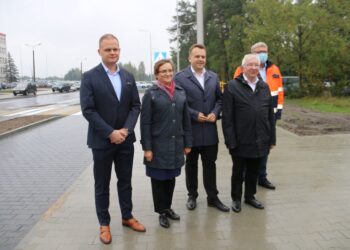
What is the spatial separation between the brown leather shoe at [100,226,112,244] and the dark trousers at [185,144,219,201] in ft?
4.29

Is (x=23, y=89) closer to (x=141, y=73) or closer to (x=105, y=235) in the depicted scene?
(x=105, y=235)

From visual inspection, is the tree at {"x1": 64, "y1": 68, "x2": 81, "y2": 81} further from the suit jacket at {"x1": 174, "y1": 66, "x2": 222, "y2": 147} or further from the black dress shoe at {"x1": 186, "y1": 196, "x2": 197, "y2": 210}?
the suit jacket at {"x1": 174, "y1": 66, "x2": 222, "y2": 147}

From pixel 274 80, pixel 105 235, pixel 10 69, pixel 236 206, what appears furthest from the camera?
pixel 10 69

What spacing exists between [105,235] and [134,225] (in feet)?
1.18

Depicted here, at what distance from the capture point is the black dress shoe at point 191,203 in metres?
4.88

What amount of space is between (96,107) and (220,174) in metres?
3.16

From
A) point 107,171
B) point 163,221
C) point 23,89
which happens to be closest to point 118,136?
point 107,171

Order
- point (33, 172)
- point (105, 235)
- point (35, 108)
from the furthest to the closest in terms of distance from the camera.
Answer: point (35, 108)
point (33, 172)
point (105, 235)

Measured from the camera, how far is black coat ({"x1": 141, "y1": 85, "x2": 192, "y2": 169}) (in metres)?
4.14

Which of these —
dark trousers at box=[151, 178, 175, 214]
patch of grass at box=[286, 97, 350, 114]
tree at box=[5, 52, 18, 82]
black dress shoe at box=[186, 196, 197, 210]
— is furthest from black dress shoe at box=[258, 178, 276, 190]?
tree at box=[5, 52, 18, 82]

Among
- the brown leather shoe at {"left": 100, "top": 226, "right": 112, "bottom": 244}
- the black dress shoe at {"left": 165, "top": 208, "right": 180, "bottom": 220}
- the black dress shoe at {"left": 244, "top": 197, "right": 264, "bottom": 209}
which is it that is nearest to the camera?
the brown leather shoe at {"left": 100, "top": 226, "right": 112, "bottom": 244}

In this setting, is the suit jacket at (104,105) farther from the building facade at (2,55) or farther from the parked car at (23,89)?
the building facade at (2,55)

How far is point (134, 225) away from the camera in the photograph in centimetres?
426

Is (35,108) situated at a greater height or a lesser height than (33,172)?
greater
